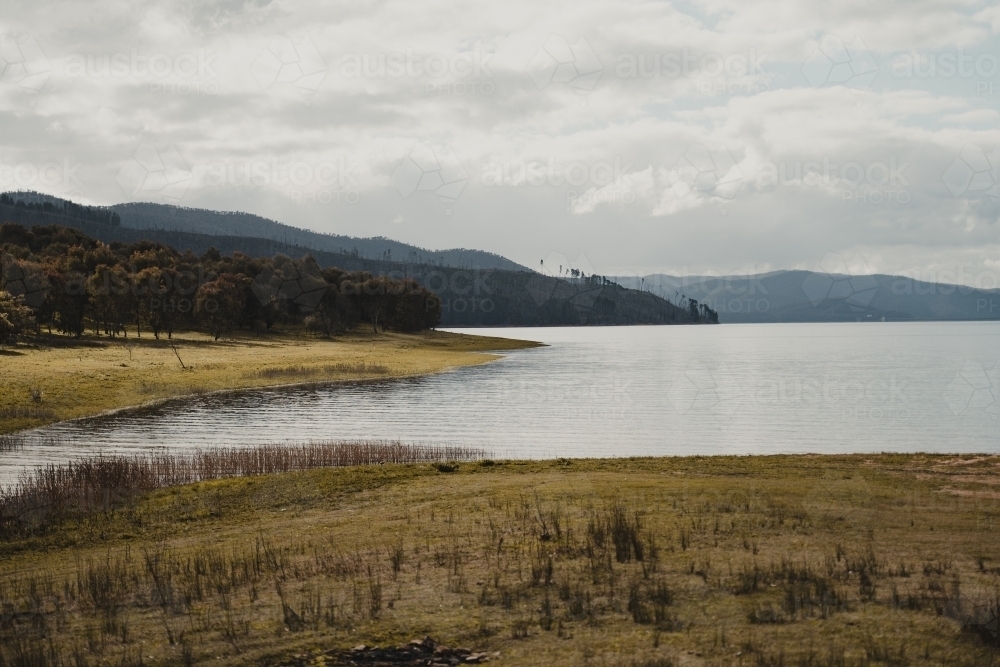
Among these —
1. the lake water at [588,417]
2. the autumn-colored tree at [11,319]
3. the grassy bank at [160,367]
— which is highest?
the autumn-colored tree at [11,319]

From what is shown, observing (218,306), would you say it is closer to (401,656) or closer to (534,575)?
(534,575)

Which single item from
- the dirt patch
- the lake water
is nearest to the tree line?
the lake water

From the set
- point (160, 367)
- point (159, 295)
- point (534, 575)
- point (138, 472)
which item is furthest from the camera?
point (159, 295)

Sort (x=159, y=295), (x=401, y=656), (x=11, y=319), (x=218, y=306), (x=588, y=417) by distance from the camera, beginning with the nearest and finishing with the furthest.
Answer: (x=401, y=656) → (x=588, y=417) → (x=11, y=319) → (x=159, y=295) → (x=218, y=306)

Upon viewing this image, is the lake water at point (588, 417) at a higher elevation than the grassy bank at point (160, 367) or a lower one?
lower

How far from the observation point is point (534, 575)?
16.8 meters

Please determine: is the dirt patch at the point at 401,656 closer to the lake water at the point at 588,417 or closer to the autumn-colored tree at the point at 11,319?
the lake water at the point at 588,417

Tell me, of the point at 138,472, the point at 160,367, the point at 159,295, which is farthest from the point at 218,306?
the point at 138,472

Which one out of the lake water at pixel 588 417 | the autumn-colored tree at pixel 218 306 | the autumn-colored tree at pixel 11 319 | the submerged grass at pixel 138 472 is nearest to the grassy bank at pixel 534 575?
the submerged grass at pixel 138 472

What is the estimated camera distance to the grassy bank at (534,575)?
13.3m

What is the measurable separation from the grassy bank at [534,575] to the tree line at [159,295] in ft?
270

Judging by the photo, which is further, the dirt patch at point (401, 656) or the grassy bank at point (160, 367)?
the grassy bank at point (160, 367)

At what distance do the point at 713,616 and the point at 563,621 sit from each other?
8.78ft

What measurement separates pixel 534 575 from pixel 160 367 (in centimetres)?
8145
